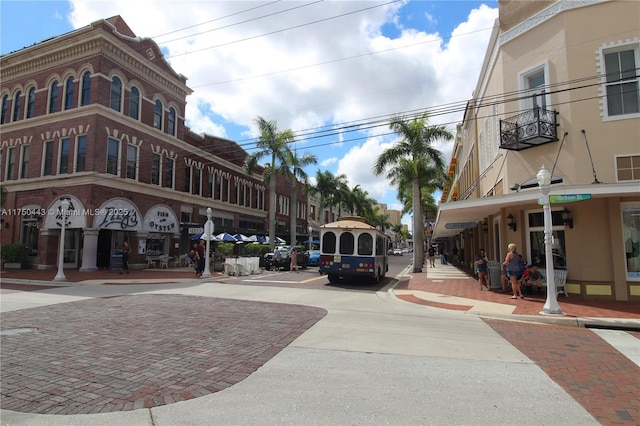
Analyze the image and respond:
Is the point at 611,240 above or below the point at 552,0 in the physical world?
below

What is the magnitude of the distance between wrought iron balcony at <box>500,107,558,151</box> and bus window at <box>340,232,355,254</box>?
24.0 feet

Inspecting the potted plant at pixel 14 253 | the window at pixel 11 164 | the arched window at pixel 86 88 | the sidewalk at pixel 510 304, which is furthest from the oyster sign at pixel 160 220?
the sidewalk at pixel 510 304

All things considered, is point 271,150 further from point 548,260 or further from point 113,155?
point 548,260

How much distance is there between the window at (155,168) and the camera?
2895 centimetres

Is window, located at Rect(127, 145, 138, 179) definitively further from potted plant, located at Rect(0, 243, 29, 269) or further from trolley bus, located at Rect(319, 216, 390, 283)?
trolley bus, located at Rect(319, 216, 390, 283)

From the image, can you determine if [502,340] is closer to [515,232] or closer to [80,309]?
[515,232]

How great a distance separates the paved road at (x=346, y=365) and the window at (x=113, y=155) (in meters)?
15.6

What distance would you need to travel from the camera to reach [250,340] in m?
7.15

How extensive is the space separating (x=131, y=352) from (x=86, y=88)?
80.1ft

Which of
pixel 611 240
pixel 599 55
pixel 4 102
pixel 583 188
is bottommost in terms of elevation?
pixel 611 240

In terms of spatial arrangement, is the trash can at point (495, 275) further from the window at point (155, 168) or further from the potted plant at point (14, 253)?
the potted plant at point (14, 253)

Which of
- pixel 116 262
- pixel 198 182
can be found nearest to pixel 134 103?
pixel 198 182

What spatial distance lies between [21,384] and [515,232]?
1491 cm

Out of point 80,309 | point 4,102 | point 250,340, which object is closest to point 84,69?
point 4,102
